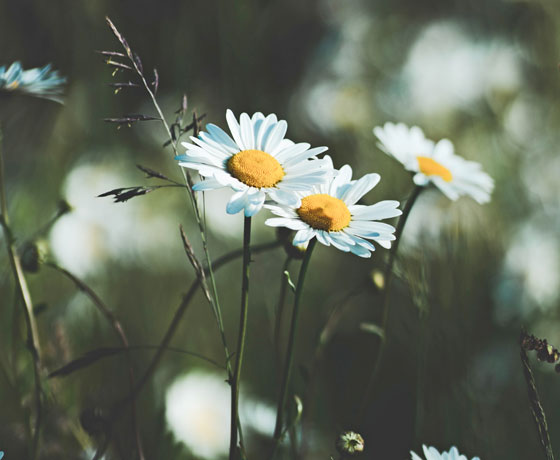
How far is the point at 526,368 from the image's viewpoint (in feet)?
0.95

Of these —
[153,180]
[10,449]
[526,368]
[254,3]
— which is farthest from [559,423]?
[254,3]

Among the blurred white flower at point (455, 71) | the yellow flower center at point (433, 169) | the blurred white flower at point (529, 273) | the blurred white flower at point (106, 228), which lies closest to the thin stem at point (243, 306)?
the yellow flower center at point (433, 169)

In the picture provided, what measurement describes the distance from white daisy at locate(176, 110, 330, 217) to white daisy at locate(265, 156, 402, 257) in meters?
0.01

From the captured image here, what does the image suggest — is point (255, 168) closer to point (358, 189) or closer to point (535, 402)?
point (358, 189)

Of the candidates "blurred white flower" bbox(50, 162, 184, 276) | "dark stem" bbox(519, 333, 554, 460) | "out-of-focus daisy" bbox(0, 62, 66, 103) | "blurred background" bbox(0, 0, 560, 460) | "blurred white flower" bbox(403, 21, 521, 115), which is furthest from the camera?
"blurred white flower" bbox(403, 21, 521, 115)

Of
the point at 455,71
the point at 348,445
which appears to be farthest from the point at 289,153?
the point at 455,71

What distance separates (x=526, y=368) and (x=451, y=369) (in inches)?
10.4

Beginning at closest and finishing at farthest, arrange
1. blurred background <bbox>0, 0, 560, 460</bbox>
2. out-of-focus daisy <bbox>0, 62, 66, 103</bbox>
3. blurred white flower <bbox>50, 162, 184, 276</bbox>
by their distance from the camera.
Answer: out-of-focus daisy <bbox>0, 62, 66, 103</bbox>
blurred background <bbox>0, 0, 560, 460</bbox>
blurred white flower <bbox>50, 162, 184, 276</bbox>

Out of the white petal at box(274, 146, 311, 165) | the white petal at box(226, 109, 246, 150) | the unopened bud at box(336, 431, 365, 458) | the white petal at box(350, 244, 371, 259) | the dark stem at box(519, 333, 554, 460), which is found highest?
the white petal at box(226, 109, 246, 150)

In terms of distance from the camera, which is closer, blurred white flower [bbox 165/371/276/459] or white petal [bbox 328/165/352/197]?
white petal [bbox 328/165/352/197]

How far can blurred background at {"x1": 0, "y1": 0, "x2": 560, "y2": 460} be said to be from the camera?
0.58m

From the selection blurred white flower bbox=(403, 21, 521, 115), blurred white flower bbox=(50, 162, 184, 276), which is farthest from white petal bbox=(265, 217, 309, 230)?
blurred white flower bbox=(403, 21, 521, 115)

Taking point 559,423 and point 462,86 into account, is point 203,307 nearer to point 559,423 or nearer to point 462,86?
point 559,423

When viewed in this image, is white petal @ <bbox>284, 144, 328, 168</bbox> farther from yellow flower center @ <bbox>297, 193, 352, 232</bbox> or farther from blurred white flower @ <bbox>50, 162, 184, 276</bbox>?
blurred white flower @ <bbox>50, 162, 184, 276</bbox>
